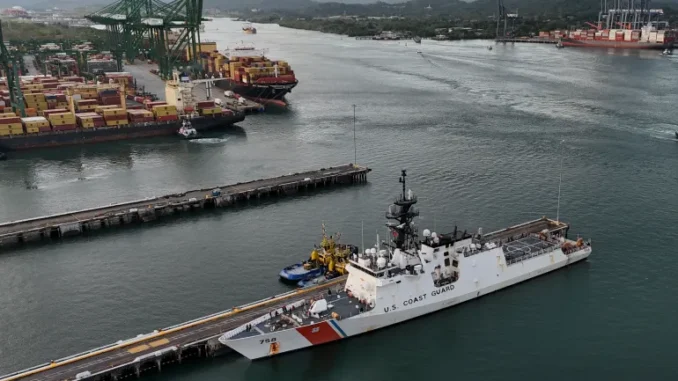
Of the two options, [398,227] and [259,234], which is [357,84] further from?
[398,227]

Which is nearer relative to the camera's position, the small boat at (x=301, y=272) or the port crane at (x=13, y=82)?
the small boat at (x=301, y=272)

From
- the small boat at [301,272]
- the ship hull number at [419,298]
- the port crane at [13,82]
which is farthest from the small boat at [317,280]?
the port crane at [13,82]

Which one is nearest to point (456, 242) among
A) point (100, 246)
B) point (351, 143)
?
point (100, 246)

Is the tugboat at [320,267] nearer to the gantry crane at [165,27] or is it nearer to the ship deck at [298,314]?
the ship deck at [298,314]

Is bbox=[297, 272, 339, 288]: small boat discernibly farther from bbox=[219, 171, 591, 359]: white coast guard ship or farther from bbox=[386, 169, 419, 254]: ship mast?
bbox=[386, 169, 419, 254]: ship mast

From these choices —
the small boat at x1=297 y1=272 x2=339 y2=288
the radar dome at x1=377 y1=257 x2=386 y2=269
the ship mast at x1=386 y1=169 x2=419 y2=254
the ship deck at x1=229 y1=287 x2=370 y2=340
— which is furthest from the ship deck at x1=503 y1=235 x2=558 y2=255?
the ship deck at x1=229 y1=287 x2=370 y2=340

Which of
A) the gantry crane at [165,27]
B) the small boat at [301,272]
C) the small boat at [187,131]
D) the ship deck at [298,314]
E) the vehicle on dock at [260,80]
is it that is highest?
the gantry crane at [165,27]

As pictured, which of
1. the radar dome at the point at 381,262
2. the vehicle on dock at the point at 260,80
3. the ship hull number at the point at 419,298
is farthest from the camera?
the vehicle on dock at the point at 260,80
